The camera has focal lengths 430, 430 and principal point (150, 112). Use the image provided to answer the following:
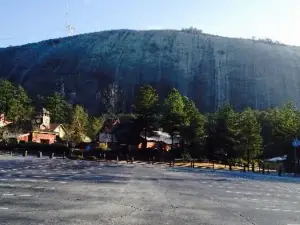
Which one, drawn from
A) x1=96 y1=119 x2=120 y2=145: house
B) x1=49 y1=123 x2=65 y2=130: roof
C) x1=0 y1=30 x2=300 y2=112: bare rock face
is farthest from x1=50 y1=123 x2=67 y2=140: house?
x1=0 y1=30 x2=300 y2=112: bare rock face

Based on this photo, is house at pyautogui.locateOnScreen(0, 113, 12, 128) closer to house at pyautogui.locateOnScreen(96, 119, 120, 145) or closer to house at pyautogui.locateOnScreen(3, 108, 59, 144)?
house at pyautogui.locateOnScreen(3, 108, 59, 144)

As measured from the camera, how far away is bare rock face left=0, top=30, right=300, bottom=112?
143 m

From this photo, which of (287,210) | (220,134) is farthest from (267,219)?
(220,134)

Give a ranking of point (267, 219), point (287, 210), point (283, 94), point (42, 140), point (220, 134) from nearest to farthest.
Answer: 1. point (267, 219)
2. point (287, 210)
3. point (220, 134)
4. point (42, 140)
5. point (283, 94)

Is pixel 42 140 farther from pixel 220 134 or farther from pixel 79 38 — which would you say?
pixel 79 38

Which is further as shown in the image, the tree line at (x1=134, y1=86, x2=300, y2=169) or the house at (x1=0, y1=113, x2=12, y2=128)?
the house at (x1=0, y1=113, x2=12, y2=128)

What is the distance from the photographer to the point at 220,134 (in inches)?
2366

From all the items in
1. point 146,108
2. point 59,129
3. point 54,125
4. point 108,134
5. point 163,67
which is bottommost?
point 108,134

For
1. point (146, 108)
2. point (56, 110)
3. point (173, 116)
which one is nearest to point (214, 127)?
point (173, 116)

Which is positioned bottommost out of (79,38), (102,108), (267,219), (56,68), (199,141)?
(267,219)

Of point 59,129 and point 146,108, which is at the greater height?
point 146,108

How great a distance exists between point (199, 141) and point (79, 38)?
127 metres

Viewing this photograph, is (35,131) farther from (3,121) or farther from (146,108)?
(146,108)

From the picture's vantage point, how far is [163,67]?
5974 inches
